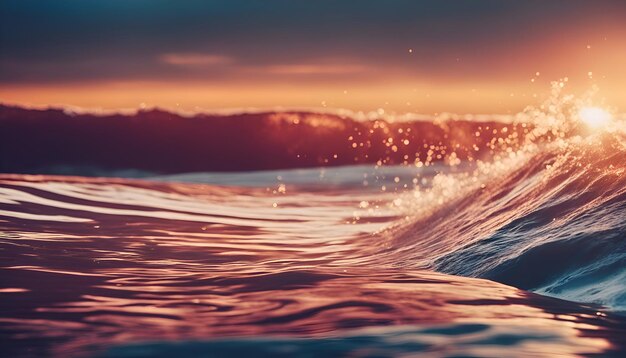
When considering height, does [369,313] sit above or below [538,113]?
below

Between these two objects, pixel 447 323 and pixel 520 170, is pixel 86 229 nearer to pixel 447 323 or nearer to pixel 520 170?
pixel 520 170

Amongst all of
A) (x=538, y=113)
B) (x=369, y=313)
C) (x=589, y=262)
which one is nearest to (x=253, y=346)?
(x=369, y=313)

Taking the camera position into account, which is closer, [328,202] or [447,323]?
[447,323]

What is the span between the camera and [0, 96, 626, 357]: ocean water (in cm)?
548

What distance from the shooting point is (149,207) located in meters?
16.4

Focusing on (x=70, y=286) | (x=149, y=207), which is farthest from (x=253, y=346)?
(x=149, y=207)

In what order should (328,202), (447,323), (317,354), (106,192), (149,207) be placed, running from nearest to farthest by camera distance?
(317,354) → (447,323) → (149,207) → (106,192) → (328,202)

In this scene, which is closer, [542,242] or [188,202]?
[542,242]

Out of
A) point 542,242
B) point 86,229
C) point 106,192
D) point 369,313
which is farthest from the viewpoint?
point 106,192

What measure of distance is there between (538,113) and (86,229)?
21.1 feet

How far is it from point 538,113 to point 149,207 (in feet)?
20.3

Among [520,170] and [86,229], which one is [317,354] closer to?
[86,229]

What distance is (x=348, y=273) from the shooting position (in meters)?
8.36

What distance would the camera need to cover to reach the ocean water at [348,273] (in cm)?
548
